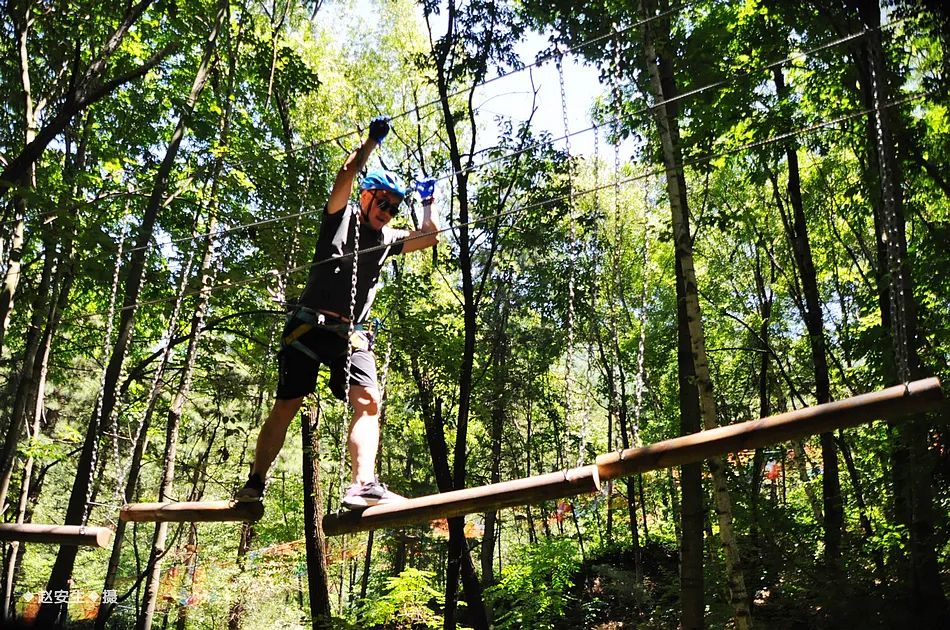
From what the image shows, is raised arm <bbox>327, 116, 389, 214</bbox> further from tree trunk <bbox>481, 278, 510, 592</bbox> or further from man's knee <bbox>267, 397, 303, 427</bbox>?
tree trunk <bbox>481, 278, 510, 592</bbox>

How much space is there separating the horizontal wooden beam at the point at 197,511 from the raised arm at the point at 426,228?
5.02ft

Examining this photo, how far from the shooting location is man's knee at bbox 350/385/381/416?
2.96 meters

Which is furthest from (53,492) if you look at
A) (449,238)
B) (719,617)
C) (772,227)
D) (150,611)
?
(772,227)

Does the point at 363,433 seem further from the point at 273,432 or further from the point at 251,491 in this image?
the point at 251,491

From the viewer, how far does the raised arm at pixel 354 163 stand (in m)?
2.73

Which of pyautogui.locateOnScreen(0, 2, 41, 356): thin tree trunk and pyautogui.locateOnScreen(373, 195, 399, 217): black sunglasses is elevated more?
pyautogui.locateOnScreen(0, 2, 41, 356): thin tree trunk

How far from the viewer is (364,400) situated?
2955 mm

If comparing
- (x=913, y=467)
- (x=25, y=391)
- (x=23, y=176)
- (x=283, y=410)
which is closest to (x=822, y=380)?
(x=913, y=467)

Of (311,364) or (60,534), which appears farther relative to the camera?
(60,534)

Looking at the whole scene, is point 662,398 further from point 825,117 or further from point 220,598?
point 220,598

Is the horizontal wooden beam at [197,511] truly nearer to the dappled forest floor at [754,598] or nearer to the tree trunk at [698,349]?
the tree trunk at [698,349]

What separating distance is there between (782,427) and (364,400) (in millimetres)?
1799

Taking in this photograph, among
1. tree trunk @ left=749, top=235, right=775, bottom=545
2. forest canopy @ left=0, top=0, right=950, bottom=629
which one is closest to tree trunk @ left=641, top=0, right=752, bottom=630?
forest canopy @ left=0, top=0, right=950, bottom=629

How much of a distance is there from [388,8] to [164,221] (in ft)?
18.7
